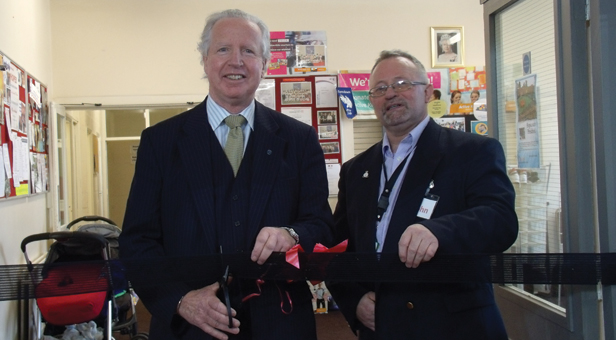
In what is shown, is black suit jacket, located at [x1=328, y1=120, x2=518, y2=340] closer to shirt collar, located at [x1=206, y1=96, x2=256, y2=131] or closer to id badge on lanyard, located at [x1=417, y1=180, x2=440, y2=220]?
id badge on lanyard, located at [x1=417, y1=180, x2=440, y2=220]

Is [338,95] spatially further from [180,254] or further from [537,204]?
[180,254]

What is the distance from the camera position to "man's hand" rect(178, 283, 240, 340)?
134 centimetres

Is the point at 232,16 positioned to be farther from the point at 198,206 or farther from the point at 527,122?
the point at 527,122

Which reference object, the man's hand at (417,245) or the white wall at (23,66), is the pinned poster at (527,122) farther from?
the white wall at (23,66)

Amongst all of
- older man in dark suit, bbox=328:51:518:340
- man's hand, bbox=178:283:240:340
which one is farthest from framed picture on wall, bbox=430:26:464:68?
man's hand, bbox=178:283:240:340

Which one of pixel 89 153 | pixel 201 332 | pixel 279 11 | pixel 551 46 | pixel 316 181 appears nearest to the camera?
pixel 201 332

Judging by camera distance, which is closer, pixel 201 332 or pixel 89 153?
pixel 201 332

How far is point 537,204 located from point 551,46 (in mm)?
703

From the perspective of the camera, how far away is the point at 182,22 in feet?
19.5

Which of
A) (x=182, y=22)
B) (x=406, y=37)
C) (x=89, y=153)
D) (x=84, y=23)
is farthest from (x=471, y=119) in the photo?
(x=89, y=153)

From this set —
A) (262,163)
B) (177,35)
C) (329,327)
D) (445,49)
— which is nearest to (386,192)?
(262,163)

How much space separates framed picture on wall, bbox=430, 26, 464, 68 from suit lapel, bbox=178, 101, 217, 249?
5176 mm

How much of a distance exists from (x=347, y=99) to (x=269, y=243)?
16.2ft

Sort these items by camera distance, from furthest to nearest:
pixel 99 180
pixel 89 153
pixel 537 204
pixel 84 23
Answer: pixel 99 180 < pixel 89 153 < pixel 84 23 < pixel 537 204
